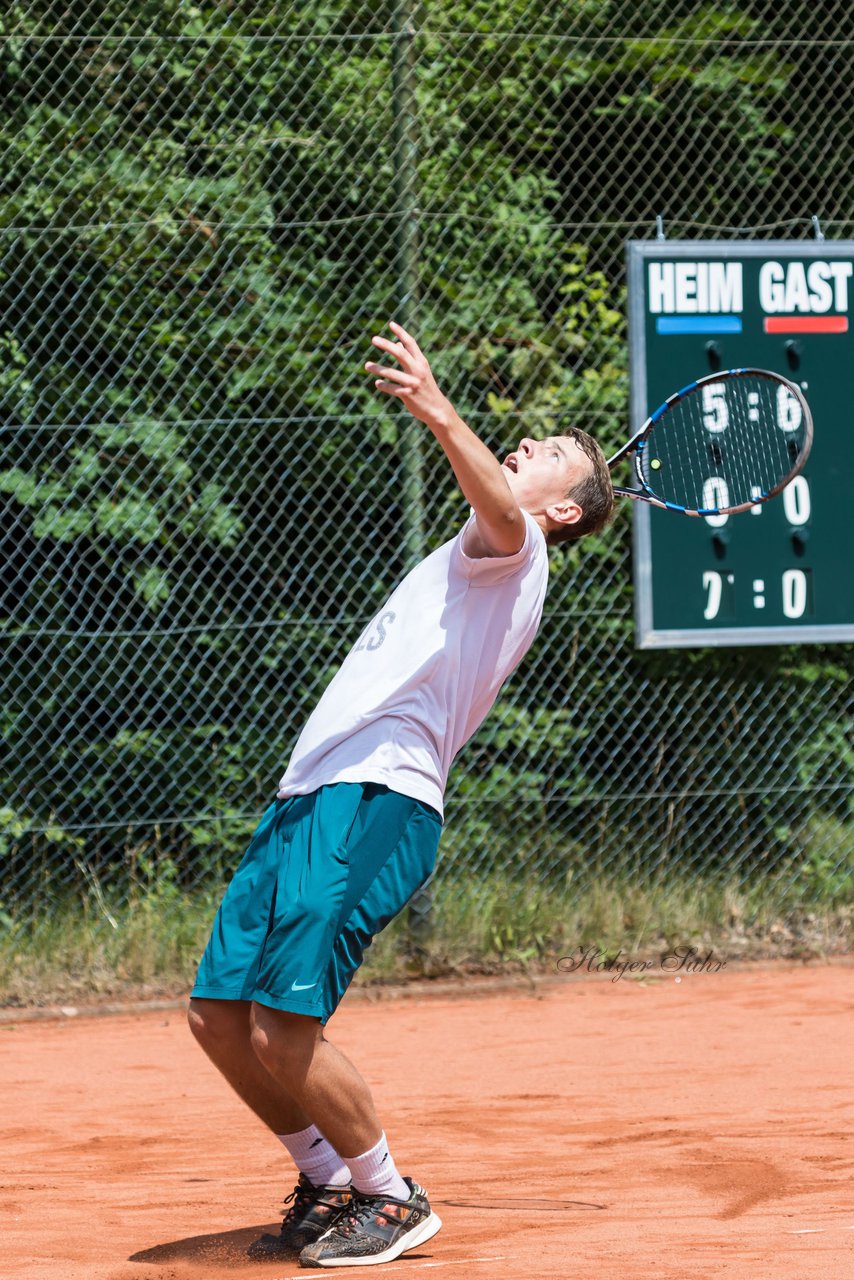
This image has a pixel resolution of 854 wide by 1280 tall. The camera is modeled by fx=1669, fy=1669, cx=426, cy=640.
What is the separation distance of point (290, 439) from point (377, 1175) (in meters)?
4.10

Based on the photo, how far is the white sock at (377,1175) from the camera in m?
3.32

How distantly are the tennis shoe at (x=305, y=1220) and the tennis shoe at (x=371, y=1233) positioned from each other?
1.7 inches

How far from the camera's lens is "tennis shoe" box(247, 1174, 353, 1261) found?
3398 mm

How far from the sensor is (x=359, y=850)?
326 centimetres

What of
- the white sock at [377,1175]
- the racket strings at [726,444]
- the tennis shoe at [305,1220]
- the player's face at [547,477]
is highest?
the racket strings at [726,444]

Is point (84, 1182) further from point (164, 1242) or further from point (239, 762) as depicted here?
point (239, 762)

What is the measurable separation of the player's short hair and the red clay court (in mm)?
1461

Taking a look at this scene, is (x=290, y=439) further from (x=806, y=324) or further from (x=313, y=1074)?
(x=313, y=1074)

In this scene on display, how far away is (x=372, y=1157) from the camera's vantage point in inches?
131

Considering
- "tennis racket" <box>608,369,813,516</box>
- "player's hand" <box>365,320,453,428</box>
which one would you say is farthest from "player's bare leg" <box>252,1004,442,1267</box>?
"tennis racket" <box>608,369,813,516</box>

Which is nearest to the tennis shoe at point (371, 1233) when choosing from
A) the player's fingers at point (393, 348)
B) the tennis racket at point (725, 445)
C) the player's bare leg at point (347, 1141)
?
the player's bare leg at point (347, 1141)

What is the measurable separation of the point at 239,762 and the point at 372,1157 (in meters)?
3.67

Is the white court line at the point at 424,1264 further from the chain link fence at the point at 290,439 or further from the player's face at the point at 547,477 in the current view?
the chain link fence at the point at 290,439

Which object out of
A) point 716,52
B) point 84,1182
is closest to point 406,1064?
point 84,1182
